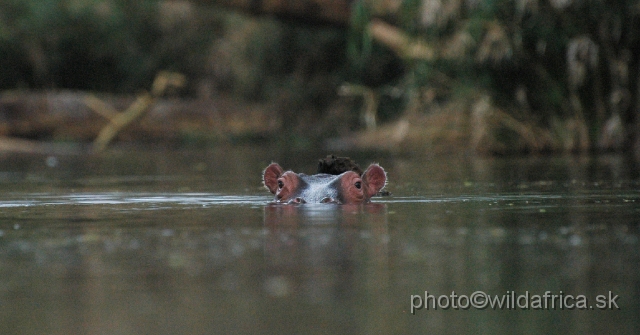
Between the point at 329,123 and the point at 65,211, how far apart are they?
16351 mm

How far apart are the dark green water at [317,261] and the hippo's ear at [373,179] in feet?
0.31

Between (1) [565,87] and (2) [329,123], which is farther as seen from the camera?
(2) [329,123]

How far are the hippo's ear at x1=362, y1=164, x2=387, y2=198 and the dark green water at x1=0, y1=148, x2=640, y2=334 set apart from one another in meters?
0.09

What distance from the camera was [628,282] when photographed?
3.78 m

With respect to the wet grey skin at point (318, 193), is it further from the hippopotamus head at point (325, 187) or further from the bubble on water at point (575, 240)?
the bubble on water at point (575, 240)

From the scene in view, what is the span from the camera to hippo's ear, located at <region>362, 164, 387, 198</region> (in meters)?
6.98

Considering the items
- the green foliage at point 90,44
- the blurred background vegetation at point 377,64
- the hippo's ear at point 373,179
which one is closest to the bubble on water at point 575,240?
the hippo's ear at point 373,179

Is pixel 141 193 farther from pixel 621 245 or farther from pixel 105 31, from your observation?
pixel 105 31

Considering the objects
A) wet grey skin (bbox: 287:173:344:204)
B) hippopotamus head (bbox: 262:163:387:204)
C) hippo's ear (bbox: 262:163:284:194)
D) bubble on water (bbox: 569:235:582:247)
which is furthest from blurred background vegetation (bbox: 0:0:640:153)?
bubble on water (bbox: 569:235:582:247)

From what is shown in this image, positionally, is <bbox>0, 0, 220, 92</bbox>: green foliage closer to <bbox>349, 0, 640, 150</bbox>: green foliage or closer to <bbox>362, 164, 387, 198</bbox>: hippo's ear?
<bbox>349, 0, 640, 150</bbox>: green foliage

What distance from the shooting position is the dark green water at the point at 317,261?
3328mm

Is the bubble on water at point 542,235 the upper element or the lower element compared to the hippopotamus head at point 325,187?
lower

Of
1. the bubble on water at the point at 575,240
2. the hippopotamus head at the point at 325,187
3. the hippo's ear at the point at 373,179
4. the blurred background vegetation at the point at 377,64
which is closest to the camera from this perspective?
the bubble on water at the point at 575,240

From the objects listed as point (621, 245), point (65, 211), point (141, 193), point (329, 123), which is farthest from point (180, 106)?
point (621, 245)
